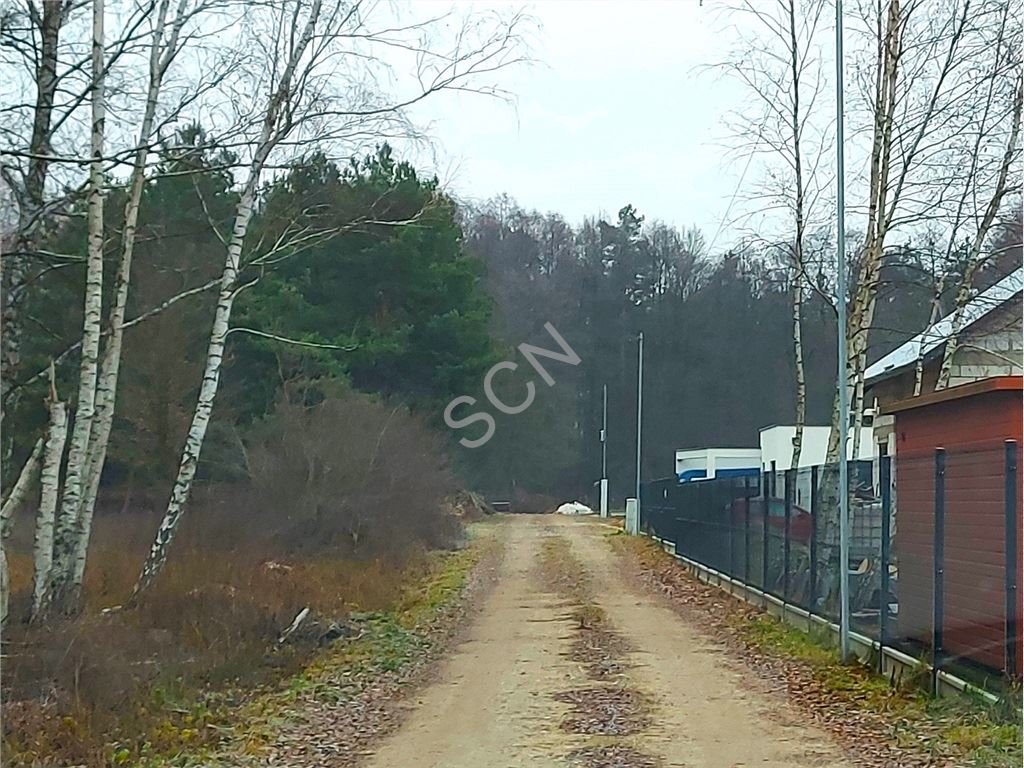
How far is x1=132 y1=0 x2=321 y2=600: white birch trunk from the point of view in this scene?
46.9 ft

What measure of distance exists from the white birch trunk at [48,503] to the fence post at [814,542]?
7868 millimetres

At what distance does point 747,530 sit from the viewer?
19.3 meters

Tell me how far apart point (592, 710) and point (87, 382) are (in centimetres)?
663

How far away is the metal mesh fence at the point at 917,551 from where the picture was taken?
8.84m

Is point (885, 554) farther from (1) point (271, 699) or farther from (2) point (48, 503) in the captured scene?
(2) point (48, 503)

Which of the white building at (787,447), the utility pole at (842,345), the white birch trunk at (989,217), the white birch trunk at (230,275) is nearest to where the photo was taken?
the utility pole at (842,345)

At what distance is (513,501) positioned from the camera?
6100cm

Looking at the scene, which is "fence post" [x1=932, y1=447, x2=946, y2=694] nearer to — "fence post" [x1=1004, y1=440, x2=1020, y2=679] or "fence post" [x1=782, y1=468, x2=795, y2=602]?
"fence post" [x1=1004, y1=440, x2=1020, y2=679]

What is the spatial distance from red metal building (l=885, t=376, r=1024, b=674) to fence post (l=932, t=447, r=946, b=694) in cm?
3

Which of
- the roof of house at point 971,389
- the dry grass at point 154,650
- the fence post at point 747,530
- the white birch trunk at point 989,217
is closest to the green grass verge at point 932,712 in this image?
the roof of house at point 971,389

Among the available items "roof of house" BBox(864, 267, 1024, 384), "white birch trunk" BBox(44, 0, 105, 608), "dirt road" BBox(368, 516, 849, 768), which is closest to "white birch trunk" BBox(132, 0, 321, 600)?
"white birch trunk" BBox(44, 0, 105, 608)

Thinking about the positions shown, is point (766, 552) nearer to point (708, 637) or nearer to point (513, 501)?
point (708, 637)

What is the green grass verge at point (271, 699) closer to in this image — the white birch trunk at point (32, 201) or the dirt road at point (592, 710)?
the dirt road at point (592, 710)

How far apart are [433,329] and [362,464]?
9.49 m
